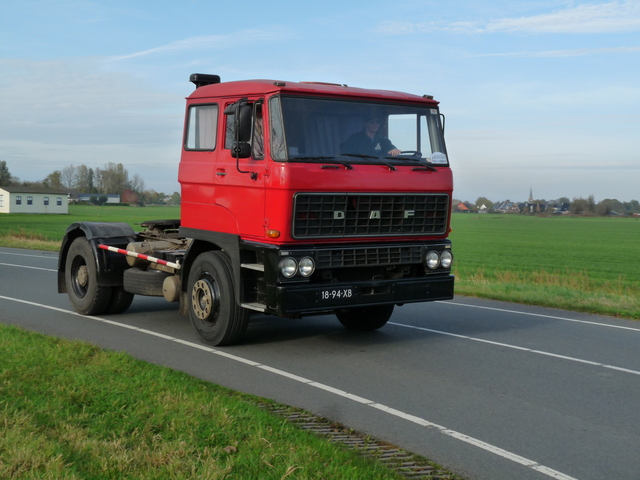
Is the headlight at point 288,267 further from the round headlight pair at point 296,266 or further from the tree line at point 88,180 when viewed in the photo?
the tree line at point 88,180

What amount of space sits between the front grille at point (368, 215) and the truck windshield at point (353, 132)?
16.4 inches

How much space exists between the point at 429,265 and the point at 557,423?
332 centimetres

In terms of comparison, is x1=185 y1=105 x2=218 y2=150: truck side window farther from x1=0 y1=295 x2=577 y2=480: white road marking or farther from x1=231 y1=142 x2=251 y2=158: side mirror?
x1=0 y1=295 x2=577 y2=480: white road marking

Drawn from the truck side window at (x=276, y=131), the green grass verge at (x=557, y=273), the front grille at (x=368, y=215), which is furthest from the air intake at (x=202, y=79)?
the green grass verge at (x=557, y=273)

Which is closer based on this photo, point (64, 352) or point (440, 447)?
point (440, 447)

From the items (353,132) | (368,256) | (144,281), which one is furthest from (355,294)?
(144,281)

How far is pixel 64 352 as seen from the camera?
296 inches

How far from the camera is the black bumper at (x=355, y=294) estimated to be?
7676 millimetres

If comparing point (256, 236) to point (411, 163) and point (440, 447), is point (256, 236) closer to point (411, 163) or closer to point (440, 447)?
point (411, 163)

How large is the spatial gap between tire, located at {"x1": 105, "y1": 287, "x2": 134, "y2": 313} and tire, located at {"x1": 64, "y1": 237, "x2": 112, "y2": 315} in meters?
0.08

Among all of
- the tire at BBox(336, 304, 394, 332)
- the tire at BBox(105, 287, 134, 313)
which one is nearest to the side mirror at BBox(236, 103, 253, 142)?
the tire at BBox(336, 304, 394, 332)

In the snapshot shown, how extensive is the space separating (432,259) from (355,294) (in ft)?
4.02

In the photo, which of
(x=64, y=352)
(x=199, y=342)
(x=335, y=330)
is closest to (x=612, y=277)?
(x=335, y=330)

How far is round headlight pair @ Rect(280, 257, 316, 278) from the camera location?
7.70m
